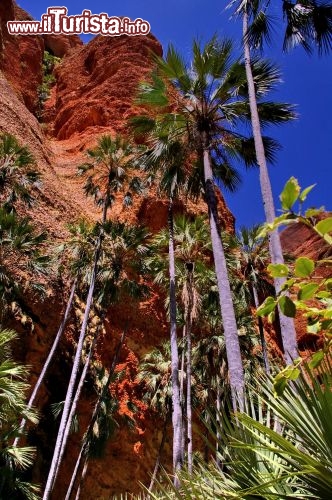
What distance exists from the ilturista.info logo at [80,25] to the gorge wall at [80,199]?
36.8 inches

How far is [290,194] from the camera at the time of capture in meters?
1.54

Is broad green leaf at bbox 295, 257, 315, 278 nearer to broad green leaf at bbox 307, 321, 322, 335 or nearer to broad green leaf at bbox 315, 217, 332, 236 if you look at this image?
broad green leaf at bbox 315, 217, 332, 236

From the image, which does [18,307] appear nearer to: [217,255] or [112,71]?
[217,255]

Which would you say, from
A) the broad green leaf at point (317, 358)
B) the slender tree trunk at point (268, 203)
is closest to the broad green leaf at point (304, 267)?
the broad green leaf at point (317, 358)

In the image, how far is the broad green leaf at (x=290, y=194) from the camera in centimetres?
152

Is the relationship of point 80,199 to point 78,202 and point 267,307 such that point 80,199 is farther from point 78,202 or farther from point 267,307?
point 267,307

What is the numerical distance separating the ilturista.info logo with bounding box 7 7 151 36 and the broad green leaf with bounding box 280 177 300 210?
144ft

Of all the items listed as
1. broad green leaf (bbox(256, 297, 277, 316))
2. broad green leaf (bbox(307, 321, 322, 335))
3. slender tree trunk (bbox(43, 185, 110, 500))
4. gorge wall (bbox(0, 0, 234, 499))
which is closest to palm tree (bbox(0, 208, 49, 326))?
slender tree trunk (bbox(43, 185, 110, 500))

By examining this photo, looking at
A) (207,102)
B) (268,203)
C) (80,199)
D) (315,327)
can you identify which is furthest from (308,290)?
(80,199)

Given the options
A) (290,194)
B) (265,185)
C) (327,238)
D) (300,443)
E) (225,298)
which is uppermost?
(265,185)

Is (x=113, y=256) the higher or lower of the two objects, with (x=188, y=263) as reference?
higher

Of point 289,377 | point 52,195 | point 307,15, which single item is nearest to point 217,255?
point 307,15

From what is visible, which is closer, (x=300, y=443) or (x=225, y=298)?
(x=300, y=443)

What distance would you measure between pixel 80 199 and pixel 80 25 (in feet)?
56.2
